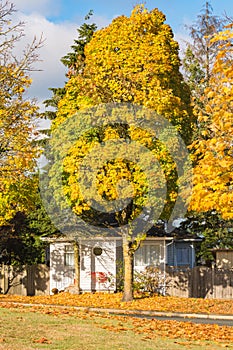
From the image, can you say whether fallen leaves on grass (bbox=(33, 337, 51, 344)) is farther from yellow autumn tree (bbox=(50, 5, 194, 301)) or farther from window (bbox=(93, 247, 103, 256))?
window (bbox=(93, 247, 103, 256))

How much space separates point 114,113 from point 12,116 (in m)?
8.05

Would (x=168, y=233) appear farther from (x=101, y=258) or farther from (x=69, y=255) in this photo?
(x=69, y=255)

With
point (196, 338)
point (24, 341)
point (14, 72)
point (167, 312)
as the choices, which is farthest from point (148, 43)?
point (24, 341)

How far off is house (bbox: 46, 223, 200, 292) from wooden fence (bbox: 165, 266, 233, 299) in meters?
2.19

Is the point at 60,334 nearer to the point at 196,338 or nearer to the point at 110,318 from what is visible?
the point at 196,338

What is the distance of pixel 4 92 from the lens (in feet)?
69.8

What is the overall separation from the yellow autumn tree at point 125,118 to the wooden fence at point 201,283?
575cm

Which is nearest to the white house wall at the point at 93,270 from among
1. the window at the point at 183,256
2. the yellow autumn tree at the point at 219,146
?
the window at the point at 183,256

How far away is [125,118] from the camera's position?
28141 millimetres

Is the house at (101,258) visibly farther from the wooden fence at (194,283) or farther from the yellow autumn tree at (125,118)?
the yellow autumn tree at (125,118)

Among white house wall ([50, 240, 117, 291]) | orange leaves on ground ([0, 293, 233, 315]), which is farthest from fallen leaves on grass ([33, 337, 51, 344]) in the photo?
white house wall ([50, 240, 117, 291])

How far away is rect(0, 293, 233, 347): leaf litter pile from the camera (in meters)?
14.5

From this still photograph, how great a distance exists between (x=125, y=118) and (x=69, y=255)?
14725 millimetres

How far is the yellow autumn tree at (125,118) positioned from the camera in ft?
91.2
